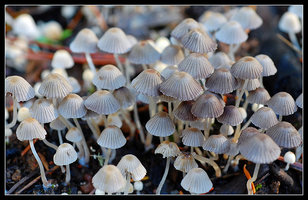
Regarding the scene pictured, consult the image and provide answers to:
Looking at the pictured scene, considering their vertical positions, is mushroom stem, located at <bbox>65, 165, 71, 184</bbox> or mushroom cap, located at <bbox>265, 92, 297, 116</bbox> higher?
mushroom cap, located at <bbox>265, 92, 297, 116</bbox>

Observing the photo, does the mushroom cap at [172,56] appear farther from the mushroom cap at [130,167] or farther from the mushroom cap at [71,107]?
the mushroom cap at [130,167]

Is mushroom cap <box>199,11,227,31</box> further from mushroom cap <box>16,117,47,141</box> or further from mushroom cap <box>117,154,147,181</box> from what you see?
mushroom cap <box>16,117,47,141</box>

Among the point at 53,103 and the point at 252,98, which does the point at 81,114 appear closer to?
the point at 53,103

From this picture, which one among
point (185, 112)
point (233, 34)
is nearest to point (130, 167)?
point (185, 112)

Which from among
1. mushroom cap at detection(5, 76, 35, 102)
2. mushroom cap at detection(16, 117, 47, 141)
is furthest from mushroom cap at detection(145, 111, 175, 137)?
mushroom cap at detection(5, 76, 35, 102)

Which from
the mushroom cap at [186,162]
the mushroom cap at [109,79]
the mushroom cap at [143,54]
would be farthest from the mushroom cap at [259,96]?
the mushroom cap at [109,79]

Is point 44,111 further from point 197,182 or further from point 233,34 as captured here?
point 233,34

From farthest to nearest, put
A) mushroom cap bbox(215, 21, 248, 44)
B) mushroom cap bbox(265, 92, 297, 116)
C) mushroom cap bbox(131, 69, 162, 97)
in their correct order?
mushroom cap bbox(215, 21, 248, 44), mushroom cap bbox(265, 92, 297, 116), mushroom cap bbox(131, 69, 162, 97)

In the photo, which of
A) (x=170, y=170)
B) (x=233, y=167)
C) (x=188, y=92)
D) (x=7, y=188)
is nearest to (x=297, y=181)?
(x=233, y=167)
